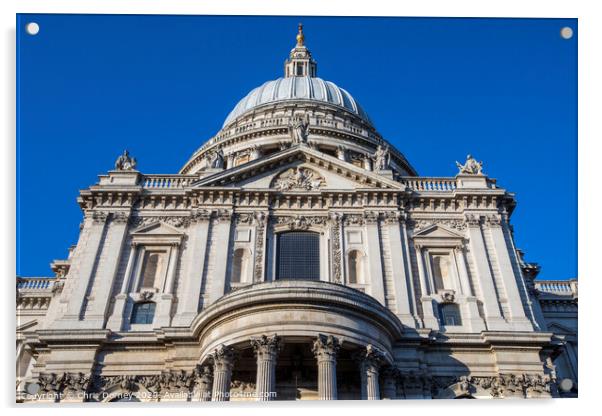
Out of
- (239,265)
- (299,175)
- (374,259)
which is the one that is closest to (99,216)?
(239,265)

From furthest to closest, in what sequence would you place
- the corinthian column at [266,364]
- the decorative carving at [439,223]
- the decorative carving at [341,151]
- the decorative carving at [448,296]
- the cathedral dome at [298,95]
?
the cathedral dome at [298,95] → the decorative carving at [341,151] → the decorative carving at [439,223] → the decorative carving at [448,296] → the corinthian column at [266,364]

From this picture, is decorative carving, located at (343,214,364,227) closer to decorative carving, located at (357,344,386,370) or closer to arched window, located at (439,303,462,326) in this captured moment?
arched window, located at (439,303,462,326)

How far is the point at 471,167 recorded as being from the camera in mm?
32781

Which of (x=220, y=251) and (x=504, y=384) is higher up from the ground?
(x=220, y=251)

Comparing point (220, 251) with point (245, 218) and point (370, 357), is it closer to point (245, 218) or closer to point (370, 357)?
point (245, 218)

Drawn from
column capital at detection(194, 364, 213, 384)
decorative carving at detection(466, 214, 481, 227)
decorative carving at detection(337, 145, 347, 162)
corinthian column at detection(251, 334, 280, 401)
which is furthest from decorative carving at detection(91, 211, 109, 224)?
decorative carving at detection(337, 145, 347, 162)

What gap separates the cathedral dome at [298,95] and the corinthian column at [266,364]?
32.3m

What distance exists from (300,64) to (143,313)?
4057cm

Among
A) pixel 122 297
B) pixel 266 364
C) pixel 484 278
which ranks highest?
pixel 484 278

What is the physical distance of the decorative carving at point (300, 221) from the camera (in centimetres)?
3006

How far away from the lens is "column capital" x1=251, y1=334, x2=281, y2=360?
71.8 feet

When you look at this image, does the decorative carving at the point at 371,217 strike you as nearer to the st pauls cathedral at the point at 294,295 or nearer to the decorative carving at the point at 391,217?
the st pauls cathedral at the point at 294,295

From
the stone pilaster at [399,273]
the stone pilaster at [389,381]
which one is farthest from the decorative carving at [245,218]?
the stone pilaster at [389,381]

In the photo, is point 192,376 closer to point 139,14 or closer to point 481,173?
point 139,14
